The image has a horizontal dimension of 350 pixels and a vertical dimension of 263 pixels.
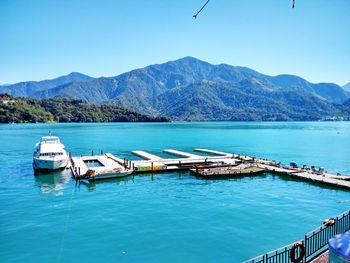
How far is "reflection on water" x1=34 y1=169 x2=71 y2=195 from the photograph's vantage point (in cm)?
3809

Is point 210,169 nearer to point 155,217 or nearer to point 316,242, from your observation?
point 155,217

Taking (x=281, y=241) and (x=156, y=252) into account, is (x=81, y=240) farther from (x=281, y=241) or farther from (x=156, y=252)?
(x=281, y=241)

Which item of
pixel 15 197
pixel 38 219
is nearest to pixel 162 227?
pixel 38 219

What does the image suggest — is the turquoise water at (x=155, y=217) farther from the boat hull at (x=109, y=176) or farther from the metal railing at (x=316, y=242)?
the metal railing at (x=316, y=242)

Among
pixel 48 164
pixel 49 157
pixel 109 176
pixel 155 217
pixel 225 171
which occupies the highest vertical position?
pixel 49 157

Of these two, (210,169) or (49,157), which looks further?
(49,157)

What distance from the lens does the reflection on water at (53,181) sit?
3809 centimetres

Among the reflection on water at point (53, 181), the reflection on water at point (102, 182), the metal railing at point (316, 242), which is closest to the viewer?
the metal railing at point (316, 242)

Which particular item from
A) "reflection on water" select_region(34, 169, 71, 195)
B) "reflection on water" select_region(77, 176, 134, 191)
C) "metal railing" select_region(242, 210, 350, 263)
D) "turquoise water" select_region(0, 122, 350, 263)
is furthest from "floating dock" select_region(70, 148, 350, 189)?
"metal railing" select_region(242, 210, 350, 263)

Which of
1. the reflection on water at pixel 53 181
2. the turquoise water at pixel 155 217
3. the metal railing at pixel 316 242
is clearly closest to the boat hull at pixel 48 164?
the reflection on water at pixel 53 181

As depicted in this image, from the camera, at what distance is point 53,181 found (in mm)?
43125

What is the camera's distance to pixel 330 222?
16391 millimetres

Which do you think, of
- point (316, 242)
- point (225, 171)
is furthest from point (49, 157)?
point (316, 242)

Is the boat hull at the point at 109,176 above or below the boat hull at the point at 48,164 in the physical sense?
below
